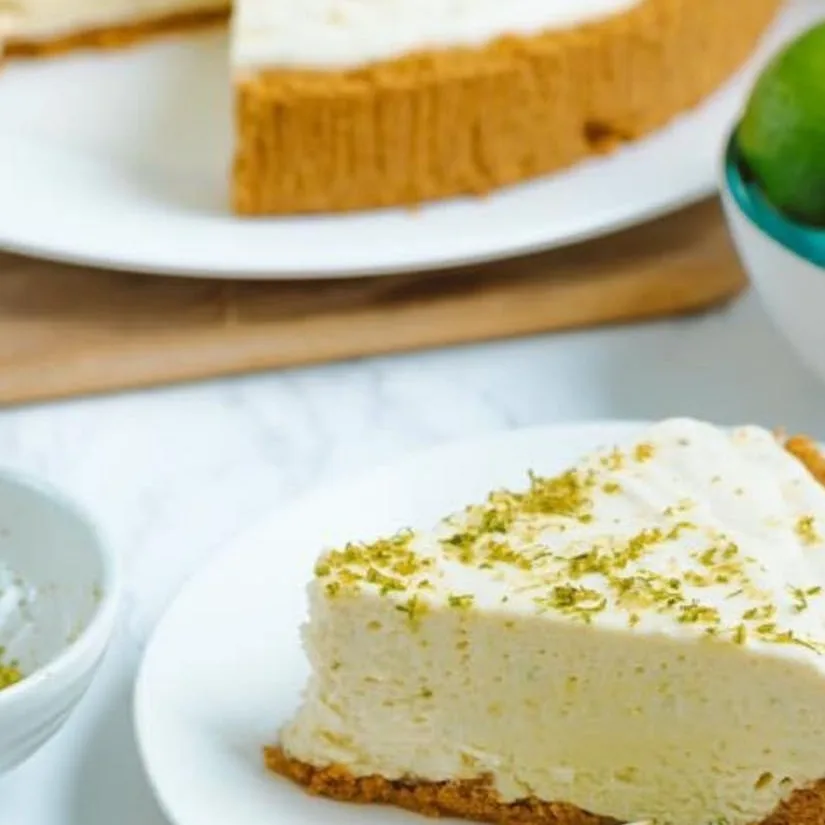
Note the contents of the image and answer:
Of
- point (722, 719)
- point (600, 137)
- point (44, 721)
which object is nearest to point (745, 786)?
point (722, 719)

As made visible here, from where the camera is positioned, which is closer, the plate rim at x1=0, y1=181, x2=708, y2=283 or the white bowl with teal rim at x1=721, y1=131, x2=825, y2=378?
the white bowl with teal rim at x1=721, y1=131, x2=825, y2=378

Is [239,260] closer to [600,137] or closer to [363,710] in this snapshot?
[600,137]

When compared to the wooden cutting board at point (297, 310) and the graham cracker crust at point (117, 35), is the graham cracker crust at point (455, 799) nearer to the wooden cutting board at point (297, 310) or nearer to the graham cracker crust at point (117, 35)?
the wooden cutting board at point (297, 310)

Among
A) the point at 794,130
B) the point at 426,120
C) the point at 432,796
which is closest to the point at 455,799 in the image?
the point at 432,796

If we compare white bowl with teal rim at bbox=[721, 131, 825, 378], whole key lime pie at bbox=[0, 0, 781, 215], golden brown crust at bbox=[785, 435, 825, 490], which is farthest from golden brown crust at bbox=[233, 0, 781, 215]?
golden brown crust at bbox=[785, 435, 825, 490]

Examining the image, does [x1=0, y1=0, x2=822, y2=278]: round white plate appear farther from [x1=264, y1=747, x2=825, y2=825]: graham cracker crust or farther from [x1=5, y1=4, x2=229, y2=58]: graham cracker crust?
[x1=264, y1=747, x2=825, y2=825]: graham cracker crust

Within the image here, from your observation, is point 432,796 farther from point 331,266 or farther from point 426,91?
point 426,91
